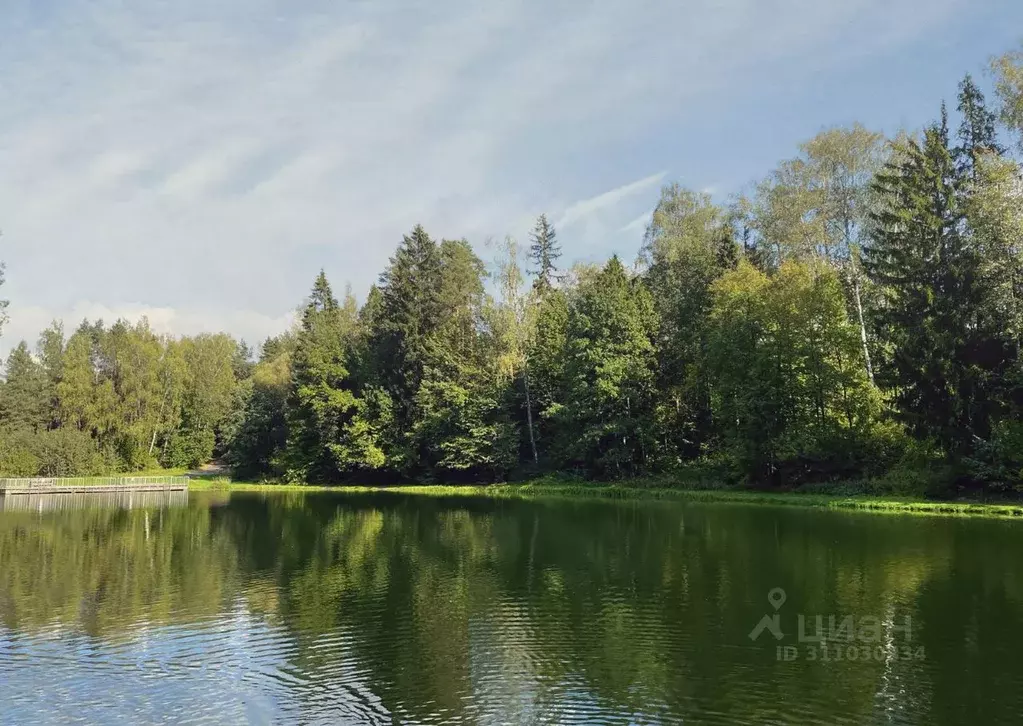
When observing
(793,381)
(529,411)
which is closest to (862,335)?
(793,381)

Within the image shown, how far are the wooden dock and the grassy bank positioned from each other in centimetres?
419

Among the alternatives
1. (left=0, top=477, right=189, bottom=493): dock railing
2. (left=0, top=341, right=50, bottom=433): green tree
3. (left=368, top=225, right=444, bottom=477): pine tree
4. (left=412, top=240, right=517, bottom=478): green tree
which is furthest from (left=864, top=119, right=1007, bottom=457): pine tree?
(left=0, top=341, right=50, bottom=433): green tree

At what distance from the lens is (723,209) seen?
217ft

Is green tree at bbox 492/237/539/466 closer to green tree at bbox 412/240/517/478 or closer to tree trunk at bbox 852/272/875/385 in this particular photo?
green tree at bbox 412/240/517/478

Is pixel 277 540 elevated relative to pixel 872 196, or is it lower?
lower

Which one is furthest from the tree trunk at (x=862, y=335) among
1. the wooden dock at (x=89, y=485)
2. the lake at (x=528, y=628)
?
the wooden dock at (x=89, y=485)

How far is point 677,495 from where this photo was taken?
48219 mm

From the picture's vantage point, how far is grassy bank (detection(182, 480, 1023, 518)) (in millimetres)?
35069

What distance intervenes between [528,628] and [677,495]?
3368cm

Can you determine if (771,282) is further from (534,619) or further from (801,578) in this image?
(534,619)

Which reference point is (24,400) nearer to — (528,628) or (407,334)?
(407,334)

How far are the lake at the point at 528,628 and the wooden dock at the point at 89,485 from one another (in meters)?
36.9

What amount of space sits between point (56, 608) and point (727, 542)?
20.8m

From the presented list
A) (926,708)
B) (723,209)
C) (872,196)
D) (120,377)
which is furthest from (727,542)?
(120,377)
